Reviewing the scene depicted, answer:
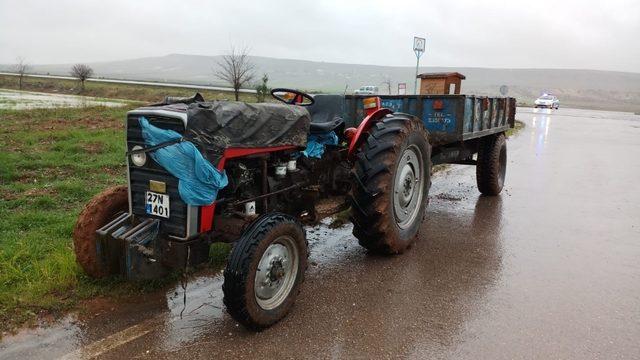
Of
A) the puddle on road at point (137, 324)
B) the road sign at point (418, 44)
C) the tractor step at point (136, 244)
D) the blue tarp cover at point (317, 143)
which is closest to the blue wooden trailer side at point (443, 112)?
the blue tarp cover at point (317, 143)

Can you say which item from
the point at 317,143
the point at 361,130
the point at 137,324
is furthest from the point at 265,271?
the point at 361,130

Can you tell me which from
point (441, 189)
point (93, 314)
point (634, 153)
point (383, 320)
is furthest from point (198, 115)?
point (634, 153)

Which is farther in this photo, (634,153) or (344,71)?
(344,71)

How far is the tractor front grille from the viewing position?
10.7ft

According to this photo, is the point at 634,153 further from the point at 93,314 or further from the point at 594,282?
the point at 93,314

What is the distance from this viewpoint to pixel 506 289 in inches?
167

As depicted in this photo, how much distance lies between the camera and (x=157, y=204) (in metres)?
3.38

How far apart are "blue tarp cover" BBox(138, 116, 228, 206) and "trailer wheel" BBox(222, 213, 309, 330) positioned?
1.30 ft

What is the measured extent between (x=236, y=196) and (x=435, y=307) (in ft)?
5.79

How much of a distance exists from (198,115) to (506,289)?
9.65ft

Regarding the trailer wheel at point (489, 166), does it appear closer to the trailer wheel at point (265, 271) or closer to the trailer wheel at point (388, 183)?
the trailer wheel at point (388, 183)

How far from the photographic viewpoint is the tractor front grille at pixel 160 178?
3.25m

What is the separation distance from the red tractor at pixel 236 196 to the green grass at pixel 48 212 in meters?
0.30

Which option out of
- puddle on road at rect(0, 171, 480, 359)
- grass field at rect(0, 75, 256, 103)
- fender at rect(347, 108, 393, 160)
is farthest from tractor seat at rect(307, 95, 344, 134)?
grass field at rect(0, 75, 256, 103)
